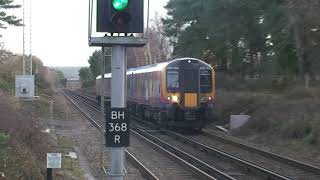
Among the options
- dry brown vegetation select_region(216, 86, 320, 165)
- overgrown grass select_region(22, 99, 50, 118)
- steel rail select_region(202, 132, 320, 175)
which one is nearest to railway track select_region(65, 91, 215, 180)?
steel rail select_region(202, 132, 320, 175)

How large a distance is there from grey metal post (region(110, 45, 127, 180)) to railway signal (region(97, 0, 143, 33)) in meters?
0.33

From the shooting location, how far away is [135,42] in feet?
25.5

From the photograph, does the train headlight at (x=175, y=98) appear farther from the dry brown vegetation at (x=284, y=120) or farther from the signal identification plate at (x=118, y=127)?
the signal identification plate at (x=118, y=127)

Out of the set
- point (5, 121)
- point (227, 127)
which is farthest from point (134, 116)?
point (5, 121)

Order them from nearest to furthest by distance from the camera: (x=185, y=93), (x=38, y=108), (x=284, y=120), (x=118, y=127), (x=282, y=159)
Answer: (x=118, y=127) → (x=282, y=159) → (x=284, y=120) → (x=185, y=93) → (x=38, y=108)

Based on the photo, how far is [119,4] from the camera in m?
7.60

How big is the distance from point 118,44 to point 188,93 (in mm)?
20070

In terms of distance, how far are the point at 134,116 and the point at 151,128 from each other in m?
8.04

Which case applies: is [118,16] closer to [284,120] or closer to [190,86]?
[284,120]

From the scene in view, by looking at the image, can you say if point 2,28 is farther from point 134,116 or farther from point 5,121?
point 5,121

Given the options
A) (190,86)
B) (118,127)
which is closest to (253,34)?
(190,86)

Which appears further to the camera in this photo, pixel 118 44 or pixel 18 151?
pixel 18 151

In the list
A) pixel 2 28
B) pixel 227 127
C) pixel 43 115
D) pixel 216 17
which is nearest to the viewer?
pixel 227 127

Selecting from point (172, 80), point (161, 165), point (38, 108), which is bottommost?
point (161, 165)
